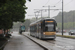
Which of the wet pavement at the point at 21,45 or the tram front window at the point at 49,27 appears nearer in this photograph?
the wet pavement at the point at 21,45

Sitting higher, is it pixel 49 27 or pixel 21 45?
pixel 49 27

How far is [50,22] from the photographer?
28500mm

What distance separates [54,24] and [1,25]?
851cm

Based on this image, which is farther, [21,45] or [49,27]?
[49,27]

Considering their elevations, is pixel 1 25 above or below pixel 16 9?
below

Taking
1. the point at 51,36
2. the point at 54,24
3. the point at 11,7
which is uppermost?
the point at 11,7

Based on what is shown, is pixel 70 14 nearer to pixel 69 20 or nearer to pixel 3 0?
pixel 69 20

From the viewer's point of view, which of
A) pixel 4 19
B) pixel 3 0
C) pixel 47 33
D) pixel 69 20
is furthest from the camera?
pixel 69 20

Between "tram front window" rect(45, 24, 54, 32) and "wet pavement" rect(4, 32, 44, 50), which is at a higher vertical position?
"tram front window" rect(45, 24, 54, 32)

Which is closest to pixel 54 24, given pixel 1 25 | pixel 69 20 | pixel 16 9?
pixel 16 9

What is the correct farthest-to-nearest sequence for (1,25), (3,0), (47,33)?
(1,25) → (47,33) → (3,0)

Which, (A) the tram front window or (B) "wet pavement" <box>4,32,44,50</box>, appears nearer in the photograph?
(B) "wet pavement" <box>4,32,44,50</box>

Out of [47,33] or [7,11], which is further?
[47,33]

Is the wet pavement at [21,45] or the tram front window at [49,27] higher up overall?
the tram front window at [49,27]
